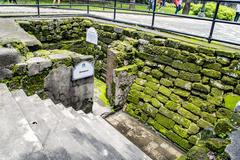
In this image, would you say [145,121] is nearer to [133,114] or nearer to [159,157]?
[133,114]

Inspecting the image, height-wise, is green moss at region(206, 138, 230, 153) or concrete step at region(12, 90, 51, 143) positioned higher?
concrete step at region(12, 90, 51, 143)

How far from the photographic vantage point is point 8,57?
2.99 meters

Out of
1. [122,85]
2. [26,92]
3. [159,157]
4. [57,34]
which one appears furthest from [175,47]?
[57,34]

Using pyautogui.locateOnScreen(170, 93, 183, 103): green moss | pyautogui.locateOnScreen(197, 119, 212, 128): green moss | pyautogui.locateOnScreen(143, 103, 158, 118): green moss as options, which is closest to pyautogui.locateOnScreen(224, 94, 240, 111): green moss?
pyautogui.locateOnScreen(197, 119, 212, 128): green moss

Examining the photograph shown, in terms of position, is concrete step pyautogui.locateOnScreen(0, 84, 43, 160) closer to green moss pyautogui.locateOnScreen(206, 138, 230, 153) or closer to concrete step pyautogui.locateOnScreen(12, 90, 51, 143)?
concrete step pyautogui.locateOnScreen(12, 90, 51, 143)

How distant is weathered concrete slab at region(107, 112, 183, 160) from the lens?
12.5ft

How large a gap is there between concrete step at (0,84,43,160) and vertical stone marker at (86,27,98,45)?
4.75 metres

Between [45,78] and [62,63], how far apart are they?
37 centimetres

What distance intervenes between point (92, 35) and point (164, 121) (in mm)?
3871

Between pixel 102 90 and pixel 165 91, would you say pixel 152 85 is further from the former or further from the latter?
pixel 102 90

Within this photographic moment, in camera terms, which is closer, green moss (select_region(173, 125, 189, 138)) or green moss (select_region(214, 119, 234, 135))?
green moss (select_region(214, 119, 234, 135))

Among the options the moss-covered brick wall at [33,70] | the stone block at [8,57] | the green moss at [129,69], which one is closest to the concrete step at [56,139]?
the moss-covered brick wall at [33,70]

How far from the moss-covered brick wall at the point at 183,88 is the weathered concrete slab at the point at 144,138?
190 millimetres

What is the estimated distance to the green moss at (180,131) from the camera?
13.3ft
